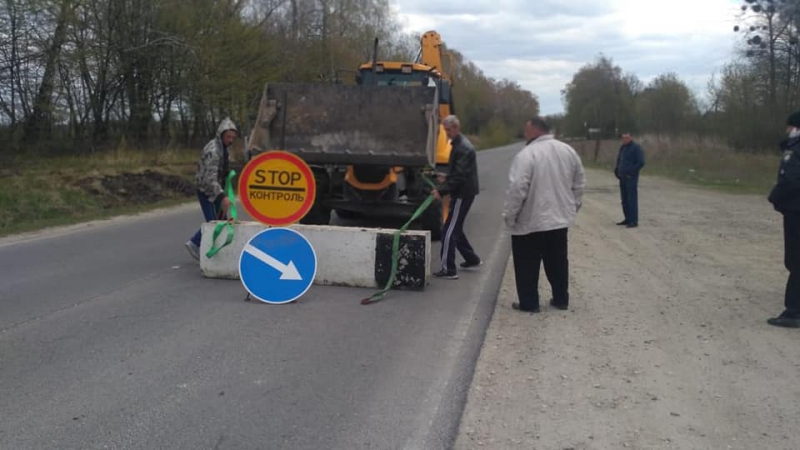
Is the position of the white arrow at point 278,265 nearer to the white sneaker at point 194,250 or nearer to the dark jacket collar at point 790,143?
the white sneaker at point 194,250

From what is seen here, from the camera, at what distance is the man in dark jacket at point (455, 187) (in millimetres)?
8680

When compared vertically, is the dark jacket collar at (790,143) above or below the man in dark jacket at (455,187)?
above

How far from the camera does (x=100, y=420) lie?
14.7 ft

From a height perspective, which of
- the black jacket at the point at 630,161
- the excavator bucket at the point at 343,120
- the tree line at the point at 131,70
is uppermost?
the tree line at the point at 131,70

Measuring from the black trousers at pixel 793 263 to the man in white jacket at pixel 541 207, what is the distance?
1852mm

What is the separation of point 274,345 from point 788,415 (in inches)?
143

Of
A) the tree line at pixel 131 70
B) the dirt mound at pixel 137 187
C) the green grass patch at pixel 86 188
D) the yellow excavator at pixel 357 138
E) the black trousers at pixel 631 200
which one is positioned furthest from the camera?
the tree line at pixel 131 70

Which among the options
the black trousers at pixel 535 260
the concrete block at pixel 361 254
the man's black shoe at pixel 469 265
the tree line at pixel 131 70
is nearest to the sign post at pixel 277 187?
the concrete block at pixel 361 254

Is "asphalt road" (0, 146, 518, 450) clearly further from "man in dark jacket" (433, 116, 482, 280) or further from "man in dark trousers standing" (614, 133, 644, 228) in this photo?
"man in dark trousers standing" (614, 133, 644, 228)

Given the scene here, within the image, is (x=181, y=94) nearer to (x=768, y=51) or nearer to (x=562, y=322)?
(x=562, y=322)

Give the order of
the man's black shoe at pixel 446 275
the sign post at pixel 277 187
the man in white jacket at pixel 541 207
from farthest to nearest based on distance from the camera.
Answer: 1. the man's black shoe at pixel 446 275
2. the sign post at pixel 277 187
3. the man in white jacket at pixel 541 207

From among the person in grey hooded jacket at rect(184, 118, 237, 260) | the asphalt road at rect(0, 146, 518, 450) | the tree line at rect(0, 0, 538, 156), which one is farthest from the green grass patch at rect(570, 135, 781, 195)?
the asphalt road at rect(0, 146, 518, 450)

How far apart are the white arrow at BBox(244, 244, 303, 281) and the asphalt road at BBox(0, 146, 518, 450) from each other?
296 millimetres

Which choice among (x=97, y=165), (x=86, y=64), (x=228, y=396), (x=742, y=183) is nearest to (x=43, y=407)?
(x=228, y=396)
